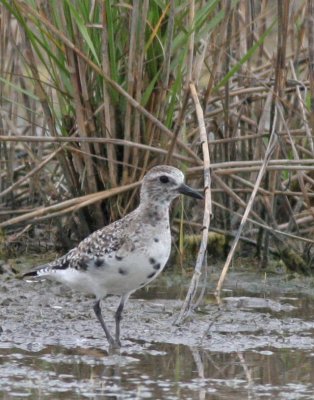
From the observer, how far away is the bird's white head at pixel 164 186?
21.4 ft

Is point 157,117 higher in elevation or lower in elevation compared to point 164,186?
higher

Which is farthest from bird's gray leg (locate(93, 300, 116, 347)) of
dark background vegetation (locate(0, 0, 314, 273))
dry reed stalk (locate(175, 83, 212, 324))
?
dark background vegetation (locate(0, 0, 314, 273))

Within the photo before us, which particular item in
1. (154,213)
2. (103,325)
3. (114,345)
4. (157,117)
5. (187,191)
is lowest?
(114,345)

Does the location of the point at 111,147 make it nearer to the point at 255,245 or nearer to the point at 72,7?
the point at 72,7

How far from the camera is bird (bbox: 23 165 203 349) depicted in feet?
20.6

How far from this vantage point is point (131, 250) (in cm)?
631

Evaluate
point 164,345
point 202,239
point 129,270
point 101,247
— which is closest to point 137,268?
point 129,270

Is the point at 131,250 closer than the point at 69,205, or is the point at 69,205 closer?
the point at 131,250

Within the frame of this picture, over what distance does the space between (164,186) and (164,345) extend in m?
0.97

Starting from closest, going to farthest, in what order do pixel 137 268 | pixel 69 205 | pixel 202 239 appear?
1. pixel 137 268
2. pixel 202 239
3. pixel 69 205

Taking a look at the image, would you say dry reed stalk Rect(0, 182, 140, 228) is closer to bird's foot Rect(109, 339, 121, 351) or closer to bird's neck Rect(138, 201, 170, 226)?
bird's neck Rect(138, 201, 170, 226)

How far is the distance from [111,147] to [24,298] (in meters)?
1.26

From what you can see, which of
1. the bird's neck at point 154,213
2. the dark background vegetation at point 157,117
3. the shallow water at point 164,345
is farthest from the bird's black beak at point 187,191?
the shallow water at point 164,345

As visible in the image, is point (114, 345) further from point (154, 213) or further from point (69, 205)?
point (69, 205)
